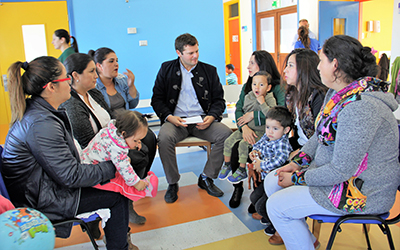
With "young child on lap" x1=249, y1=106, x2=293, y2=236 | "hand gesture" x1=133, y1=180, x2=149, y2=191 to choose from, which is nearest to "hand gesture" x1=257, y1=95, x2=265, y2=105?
"young child on lap" x1=249, y1=106, x2=293, y2=236

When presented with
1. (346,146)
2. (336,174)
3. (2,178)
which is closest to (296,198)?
(336,174)

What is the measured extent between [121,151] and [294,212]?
96cm

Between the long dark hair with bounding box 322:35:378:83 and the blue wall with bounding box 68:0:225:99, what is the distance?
548 centimetres

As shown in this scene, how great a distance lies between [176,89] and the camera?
303cm

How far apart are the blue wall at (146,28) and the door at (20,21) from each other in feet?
1.37

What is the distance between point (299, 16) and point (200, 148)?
16.6 feet

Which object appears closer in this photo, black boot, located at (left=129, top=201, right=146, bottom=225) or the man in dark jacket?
black boot, located at (left=129, top=201, right=146, bottom=225)

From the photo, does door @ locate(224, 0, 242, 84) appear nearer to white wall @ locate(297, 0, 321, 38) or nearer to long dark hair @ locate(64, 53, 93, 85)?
white wall @ locate(297, 0, 321, 38)

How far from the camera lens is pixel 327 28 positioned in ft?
23.6

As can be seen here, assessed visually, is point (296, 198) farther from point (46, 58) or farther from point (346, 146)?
point (46, 58)

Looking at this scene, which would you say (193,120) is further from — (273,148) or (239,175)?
(273,148)

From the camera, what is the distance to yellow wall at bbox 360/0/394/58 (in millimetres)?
7789

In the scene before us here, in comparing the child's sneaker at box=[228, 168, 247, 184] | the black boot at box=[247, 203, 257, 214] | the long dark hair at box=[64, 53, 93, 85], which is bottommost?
the black boot at box=[247, 203, 257, 214]

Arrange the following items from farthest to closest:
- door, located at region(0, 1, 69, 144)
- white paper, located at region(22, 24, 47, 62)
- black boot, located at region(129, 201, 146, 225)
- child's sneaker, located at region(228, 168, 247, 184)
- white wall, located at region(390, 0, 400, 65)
→ 1. white paper, located at region(22, 24, 47, 62)
2. door, located at region(0, 1, 69, 144)
3. white wall, located at region(390, 0, 400, 65)
4. child's sneaker, located at region(228, 168, 247, 184)
5. black boot, located at region(129, 201, 146, 225)
